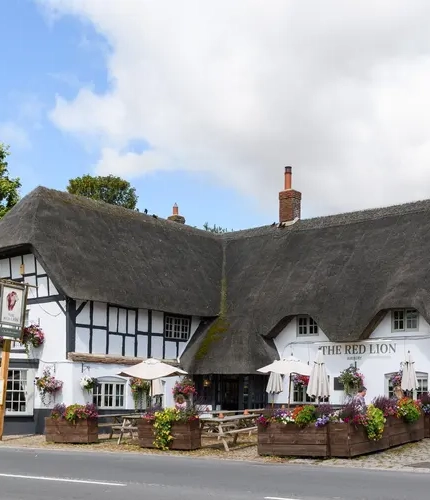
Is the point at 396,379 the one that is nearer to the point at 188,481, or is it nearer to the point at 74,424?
the point at 74,424

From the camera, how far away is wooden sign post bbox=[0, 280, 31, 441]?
22.5m

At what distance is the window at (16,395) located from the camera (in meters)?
25.0

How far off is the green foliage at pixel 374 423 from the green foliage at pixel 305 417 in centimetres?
128

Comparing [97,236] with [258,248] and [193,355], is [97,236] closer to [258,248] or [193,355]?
[193,355]

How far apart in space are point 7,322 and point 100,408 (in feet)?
15.5

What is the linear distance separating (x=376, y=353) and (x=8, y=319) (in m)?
11.5

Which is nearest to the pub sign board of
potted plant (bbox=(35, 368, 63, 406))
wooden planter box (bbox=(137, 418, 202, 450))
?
potted plant (bbox=(35, 368, 63, 406))

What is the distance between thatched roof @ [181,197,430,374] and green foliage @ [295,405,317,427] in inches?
325

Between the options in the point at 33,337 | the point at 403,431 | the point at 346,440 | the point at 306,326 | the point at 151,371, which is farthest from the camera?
the point at 306,326

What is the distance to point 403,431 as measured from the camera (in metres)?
19.1

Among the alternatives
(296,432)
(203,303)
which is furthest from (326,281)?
(296,432)

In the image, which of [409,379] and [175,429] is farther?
[409,379]

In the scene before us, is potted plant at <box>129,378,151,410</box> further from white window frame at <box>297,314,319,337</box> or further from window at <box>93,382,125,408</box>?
white window frame at <box>297,314,319,337</box>

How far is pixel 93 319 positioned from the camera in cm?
2564
